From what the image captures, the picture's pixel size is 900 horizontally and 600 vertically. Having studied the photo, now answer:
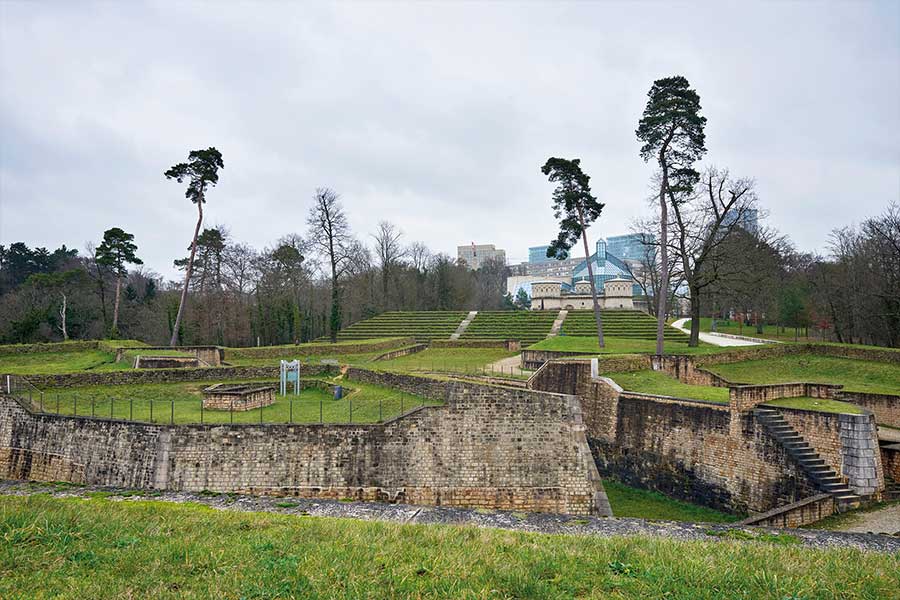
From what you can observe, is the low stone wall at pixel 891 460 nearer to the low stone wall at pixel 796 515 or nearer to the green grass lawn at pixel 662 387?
the low stone wall at pixel 796 515

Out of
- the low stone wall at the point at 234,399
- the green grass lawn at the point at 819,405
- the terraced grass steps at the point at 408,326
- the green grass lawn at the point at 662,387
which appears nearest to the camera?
the green grass lawn at the point at 819,405

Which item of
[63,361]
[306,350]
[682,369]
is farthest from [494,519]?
[63,361]

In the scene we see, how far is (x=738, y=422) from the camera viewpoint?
14.0m

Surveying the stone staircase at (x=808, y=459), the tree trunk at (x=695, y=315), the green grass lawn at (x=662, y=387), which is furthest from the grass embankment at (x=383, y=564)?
the tree trunk at (x=695, y=315)

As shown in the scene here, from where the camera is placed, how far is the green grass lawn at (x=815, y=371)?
21.7 m

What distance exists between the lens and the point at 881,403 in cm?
1745

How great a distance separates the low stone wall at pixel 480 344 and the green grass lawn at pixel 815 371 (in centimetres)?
1500

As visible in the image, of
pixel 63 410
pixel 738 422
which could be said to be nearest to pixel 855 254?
pixel 738 422

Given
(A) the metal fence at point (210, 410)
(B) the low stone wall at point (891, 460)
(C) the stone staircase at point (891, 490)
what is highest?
(A) the metal fence at point (210, 410)

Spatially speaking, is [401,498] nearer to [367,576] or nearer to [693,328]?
[367,576]

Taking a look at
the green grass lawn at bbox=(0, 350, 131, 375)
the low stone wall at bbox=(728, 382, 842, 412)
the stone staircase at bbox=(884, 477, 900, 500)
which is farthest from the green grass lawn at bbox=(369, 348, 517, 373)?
the stone staircase at bbox=(884, 477, 900, 500)

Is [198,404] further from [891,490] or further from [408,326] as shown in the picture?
[408,326]

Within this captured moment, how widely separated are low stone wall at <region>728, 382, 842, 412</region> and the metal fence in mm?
8229

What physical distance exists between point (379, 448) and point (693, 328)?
847 inches
